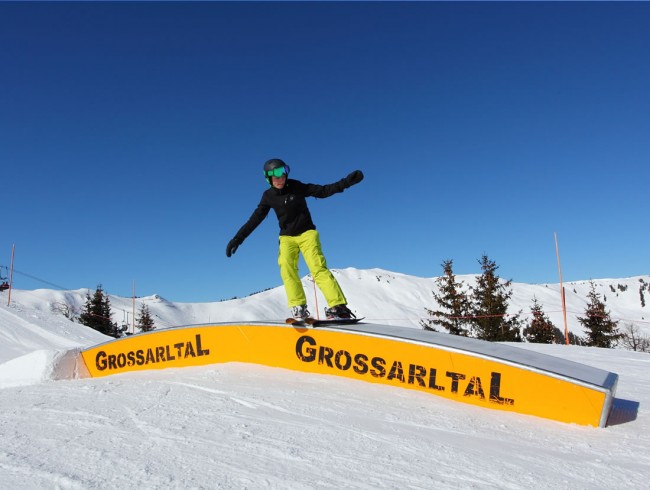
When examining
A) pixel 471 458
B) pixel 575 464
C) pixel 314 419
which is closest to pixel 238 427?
pixel 314 419

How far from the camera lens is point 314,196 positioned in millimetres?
4625

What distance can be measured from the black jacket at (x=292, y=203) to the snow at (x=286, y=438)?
57.6 inches

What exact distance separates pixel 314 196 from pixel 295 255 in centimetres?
67

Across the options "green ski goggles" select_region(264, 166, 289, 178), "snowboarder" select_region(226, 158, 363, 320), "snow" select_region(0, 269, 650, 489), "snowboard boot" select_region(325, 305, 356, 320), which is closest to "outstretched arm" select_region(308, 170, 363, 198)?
"snowboarder" select_region(226, 158, 363, 320)

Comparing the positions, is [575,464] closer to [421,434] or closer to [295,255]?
[421,434]

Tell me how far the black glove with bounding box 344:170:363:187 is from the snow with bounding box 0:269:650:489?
1.93m

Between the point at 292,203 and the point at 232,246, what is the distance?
2.91 feet

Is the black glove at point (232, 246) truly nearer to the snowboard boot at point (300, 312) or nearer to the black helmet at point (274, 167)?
the black helmet at point (274, 167)

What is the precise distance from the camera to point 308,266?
14.3ft

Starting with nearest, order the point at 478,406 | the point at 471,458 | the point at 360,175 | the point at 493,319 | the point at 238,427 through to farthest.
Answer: the point at 471,458
the point at 238,427
the point at 478,406
the point at 360,175
the point at 493,319

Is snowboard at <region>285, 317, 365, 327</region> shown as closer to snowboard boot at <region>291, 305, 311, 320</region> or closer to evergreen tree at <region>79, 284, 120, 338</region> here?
snowboard boot at <region>291, 305, 311, 320</region>

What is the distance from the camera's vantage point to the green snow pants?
4242 millimetres

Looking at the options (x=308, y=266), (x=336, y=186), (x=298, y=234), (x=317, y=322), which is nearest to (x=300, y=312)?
(x=317, y=322)

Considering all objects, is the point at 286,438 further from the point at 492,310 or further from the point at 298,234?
the point at 492,310
